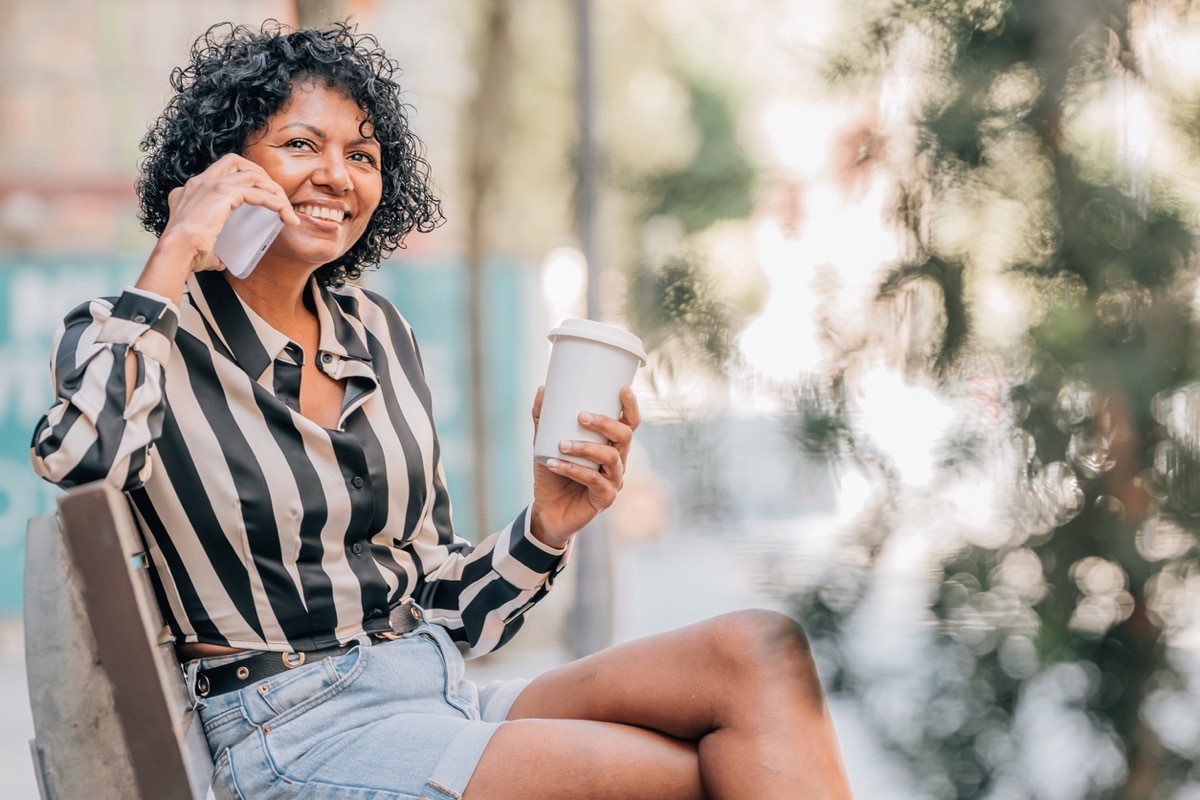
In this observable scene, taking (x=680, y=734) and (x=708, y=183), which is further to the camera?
(x=680, y=734)

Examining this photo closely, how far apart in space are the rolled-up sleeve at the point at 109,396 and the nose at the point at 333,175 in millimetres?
331

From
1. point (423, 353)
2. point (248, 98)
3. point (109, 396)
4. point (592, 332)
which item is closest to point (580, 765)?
point (592, 332)

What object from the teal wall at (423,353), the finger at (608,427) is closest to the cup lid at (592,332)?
the finger at (608,427)

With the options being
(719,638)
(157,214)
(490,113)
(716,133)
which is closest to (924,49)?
(716,133)

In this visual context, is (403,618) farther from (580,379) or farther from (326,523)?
(580,379)

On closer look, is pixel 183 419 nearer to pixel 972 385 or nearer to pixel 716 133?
pixel 716 133

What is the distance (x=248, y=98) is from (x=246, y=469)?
1.63ft

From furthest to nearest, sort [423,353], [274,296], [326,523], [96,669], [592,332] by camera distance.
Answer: [423,353] < [274,296] < [326,523] < [592,332] < [96,669]

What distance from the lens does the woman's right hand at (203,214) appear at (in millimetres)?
1432

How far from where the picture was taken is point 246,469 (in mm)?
1575

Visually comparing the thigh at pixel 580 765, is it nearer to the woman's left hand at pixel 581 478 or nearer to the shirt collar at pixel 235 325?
the woman's left hand at pixel 581 478

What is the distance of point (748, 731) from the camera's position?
1.51 meters

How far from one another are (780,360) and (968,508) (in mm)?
177

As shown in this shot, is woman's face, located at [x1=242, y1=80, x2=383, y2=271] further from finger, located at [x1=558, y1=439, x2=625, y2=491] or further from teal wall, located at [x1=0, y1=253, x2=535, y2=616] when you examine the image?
teal wall, located at [x1=0, y1=253, x2=535, y2=616]
